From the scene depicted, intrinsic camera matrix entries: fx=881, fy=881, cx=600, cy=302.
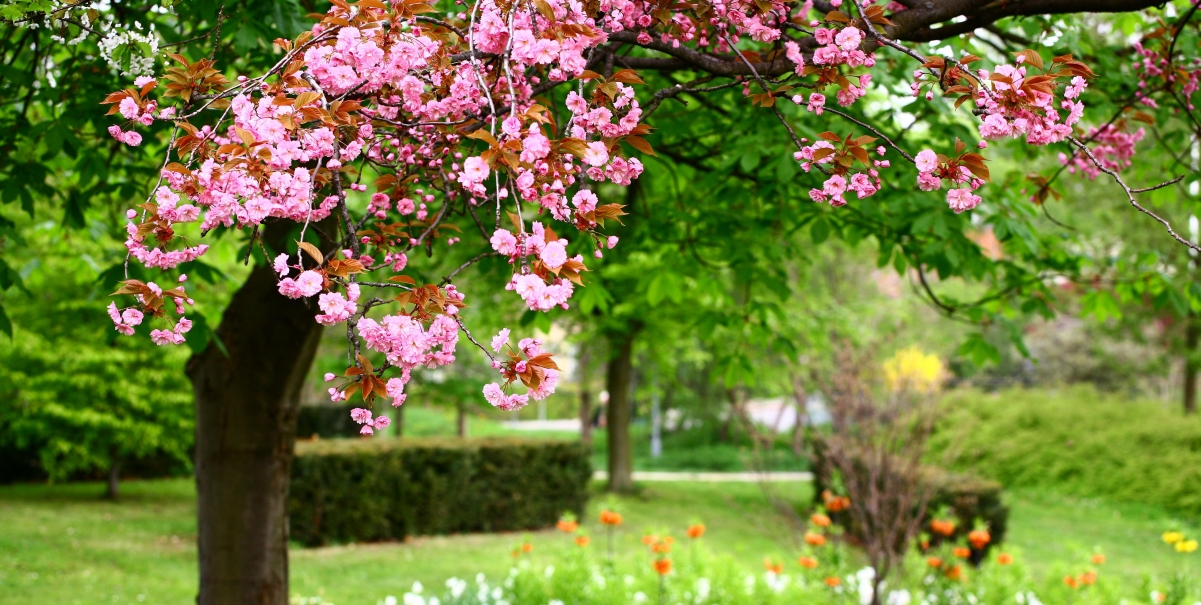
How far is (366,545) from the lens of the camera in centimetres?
974

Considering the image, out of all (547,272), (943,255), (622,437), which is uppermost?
(943,255)

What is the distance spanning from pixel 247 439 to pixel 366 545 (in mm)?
6293

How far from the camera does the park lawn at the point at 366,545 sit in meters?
7.33

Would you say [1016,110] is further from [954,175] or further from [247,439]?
[247,439]

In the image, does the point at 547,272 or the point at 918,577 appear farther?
the point at 918,577

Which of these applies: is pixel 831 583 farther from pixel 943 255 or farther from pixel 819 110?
pixel 819 110

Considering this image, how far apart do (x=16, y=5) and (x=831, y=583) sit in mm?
4703

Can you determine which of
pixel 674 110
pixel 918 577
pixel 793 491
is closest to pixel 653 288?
pixel 674 110

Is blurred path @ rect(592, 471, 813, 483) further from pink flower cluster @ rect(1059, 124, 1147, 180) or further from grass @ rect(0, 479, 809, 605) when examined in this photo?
pink flower cluster @ rect(1059, 124, 1147, 180)

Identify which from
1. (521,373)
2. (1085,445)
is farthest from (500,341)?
(1085,445)

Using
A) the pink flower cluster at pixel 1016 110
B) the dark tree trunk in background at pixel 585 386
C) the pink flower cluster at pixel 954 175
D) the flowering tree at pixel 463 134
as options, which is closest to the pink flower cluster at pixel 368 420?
the flowering tree at pixel 463 134

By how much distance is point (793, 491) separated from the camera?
1631 cm

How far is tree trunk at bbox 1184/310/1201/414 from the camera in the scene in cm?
1474

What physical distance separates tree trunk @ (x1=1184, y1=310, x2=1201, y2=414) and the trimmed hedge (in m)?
10.3
